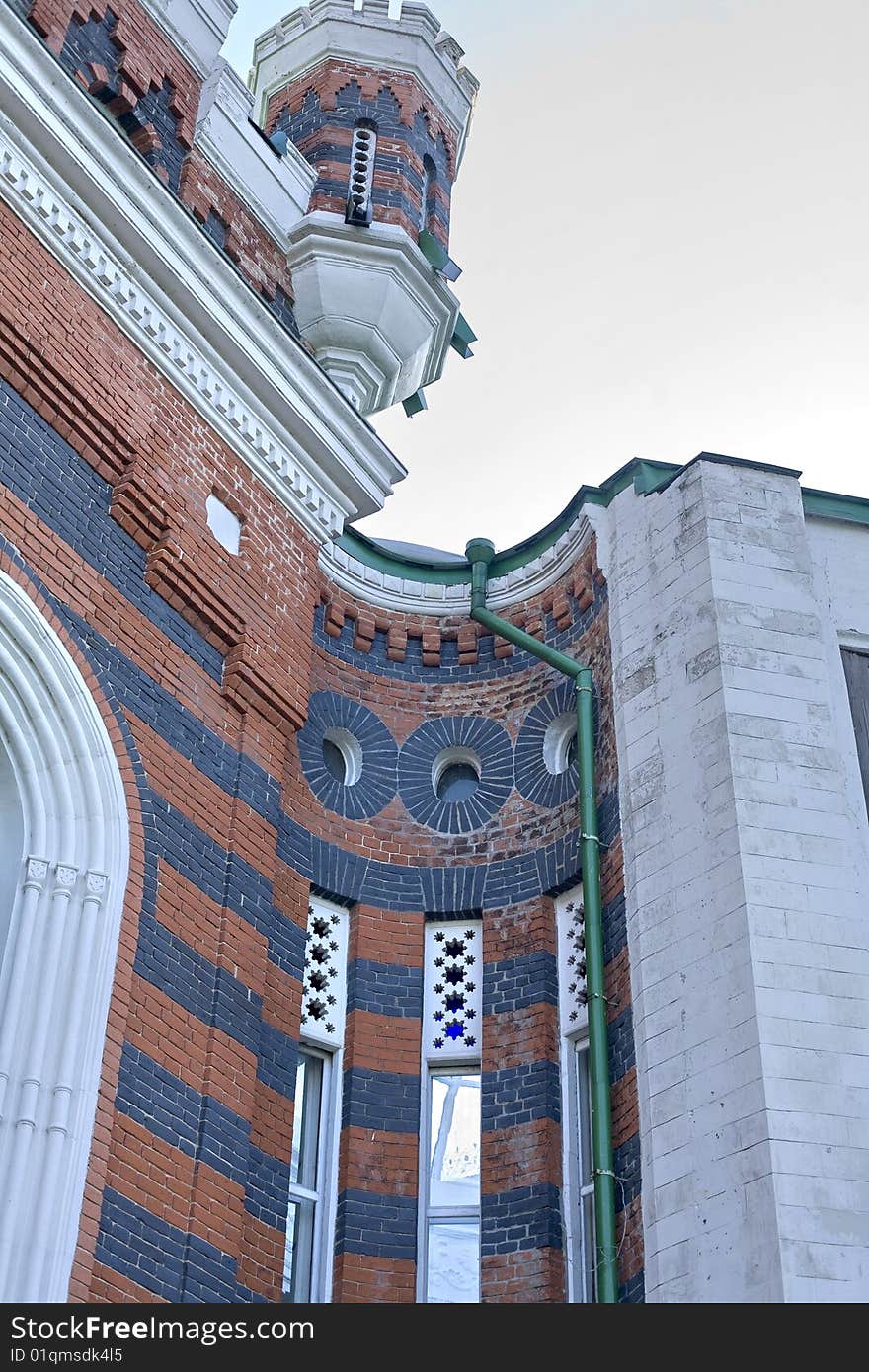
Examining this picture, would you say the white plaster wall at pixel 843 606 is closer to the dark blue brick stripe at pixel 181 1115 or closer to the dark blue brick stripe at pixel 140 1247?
the dark blue brick stripe at pixel 181 1115

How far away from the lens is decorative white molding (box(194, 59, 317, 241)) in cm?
1527

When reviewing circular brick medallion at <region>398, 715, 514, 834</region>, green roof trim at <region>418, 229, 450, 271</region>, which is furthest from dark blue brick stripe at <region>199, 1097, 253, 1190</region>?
green roof trim at <region>418, 229, 450, 271</region>

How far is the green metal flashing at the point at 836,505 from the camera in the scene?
48.9 feet

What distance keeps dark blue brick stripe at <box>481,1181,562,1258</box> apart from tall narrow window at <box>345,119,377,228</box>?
7846mm

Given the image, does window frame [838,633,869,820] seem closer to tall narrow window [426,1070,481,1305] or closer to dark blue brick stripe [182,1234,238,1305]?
tall narrow window [426,1070,481,1305]

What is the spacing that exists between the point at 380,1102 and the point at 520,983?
1.41m

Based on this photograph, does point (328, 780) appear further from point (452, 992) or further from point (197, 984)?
point (197, 984)

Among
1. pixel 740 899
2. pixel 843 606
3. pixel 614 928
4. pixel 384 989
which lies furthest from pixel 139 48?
pixel 740 899

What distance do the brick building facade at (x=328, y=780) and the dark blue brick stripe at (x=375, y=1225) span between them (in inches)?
0.9

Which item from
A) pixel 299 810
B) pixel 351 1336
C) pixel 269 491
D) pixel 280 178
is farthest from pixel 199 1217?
pixel 280 178

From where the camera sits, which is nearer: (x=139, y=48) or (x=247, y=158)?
(x=139, y=48)

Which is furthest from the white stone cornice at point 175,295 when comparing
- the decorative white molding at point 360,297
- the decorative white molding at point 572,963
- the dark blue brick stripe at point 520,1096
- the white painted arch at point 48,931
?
the dark blue brick stripe at point 520,1096

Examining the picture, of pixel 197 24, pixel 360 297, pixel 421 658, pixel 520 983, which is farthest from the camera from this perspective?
pixel 421 658

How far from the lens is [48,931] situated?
10844 mm
